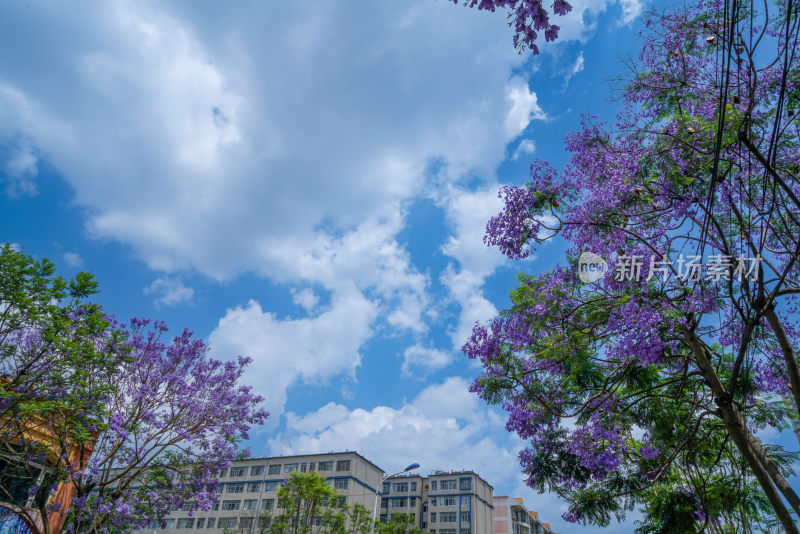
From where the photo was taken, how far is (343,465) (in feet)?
139

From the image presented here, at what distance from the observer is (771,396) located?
7359 millimetres

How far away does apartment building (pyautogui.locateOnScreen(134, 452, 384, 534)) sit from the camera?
41.7m

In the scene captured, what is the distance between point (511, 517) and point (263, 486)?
2723 cm

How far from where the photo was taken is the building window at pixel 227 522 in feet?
137

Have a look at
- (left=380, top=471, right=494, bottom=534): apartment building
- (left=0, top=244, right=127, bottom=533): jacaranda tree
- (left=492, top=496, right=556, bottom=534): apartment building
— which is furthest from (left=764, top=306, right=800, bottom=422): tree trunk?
(left=492, top=496, right=556, bottom=534): apartment building

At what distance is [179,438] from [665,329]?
9.10m

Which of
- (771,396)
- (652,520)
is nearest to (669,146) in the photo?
(771,396)

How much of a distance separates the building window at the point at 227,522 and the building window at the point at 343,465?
33.6ft

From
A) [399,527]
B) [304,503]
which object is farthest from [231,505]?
[304,503]

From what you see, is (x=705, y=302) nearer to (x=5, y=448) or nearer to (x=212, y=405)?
(x=212, y=405)

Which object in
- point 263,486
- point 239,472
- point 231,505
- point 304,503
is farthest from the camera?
point 239,472
